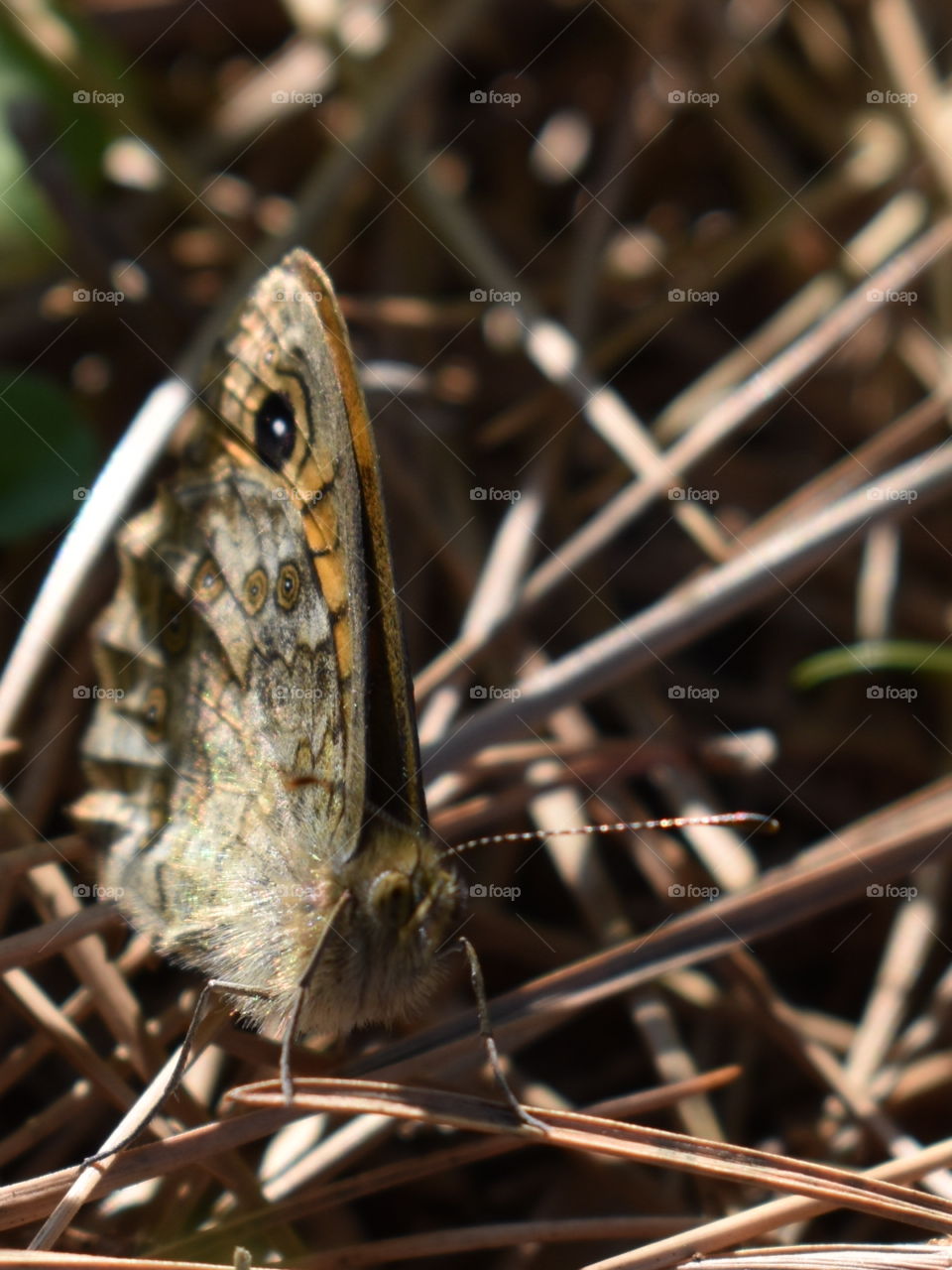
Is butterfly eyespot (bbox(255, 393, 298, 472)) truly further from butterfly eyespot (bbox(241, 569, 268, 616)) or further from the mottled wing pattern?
butterfly eyespot (bbox(241, 569, 268, 616))

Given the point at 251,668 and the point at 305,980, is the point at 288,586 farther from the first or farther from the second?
the point at 305,980

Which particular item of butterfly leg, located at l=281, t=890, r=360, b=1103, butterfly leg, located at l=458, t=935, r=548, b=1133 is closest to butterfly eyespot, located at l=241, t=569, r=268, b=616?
butterfly leg, located at l=281, t=890, r=360, b=1103

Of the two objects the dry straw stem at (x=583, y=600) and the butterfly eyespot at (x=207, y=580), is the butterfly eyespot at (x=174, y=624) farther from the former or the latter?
the dry straw stem at (x=583, y=600)

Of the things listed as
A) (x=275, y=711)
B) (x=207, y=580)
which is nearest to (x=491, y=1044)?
(x=275, y=711)

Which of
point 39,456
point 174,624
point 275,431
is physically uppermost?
point 39,456

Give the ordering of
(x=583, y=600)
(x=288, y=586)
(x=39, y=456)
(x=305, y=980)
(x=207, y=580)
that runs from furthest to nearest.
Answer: (x=583, y=600), (x=39, y=456), (x=207, y=580), (x=288, y=586), (x=305, y=980)

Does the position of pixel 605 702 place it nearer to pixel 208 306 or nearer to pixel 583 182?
pixel 208 306
